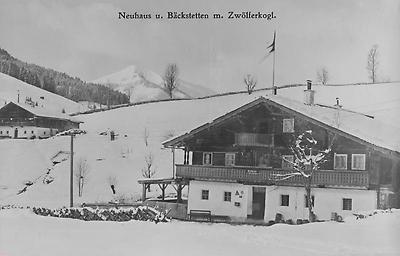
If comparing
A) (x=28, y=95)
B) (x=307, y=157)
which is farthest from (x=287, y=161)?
(x=28, y=95)

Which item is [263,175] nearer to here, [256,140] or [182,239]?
[256,140]

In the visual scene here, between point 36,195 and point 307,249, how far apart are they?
505 cm

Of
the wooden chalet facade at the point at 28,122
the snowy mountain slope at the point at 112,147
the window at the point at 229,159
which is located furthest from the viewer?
the window at the point at 229,159

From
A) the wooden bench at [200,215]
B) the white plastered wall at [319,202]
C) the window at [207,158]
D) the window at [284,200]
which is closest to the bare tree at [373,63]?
the white plastered wall at [319,202]

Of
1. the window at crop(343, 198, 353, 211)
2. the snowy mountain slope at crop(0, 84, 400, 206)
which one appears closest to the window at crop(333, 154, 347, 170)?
the window at crop(343, 198, 353, 211)

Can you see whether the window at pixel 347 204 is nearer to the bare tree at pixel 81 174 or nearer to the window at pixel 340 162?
the window at pixel 340 162

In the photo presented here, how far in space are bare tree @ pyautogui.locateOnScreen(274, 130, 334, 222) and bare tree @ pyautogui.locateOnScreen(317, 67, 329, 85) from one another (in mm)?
2846

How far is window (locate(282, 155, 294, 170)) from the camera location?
1354 centimetres

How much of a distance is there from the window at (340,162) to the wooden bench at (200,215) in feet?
11.2

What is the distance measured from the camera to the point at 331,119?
42.9 feet

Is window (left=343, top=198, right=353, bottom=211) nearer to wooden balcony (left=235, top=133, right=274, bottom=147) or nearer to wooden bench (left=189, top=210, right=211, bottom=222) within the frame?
wooden balcony (left=235, top=133, right=274, bottom=147)

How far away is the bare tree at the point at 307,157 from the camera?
41.8 ft

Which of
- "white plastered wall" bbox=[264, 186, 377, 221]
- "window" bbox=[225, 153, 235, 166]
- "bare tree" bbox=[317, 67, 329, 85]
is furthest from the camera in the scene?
"window" bbox=[225, 153, 235, 166]

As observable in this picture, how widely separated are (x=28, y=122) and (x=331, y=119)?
21.7ft
